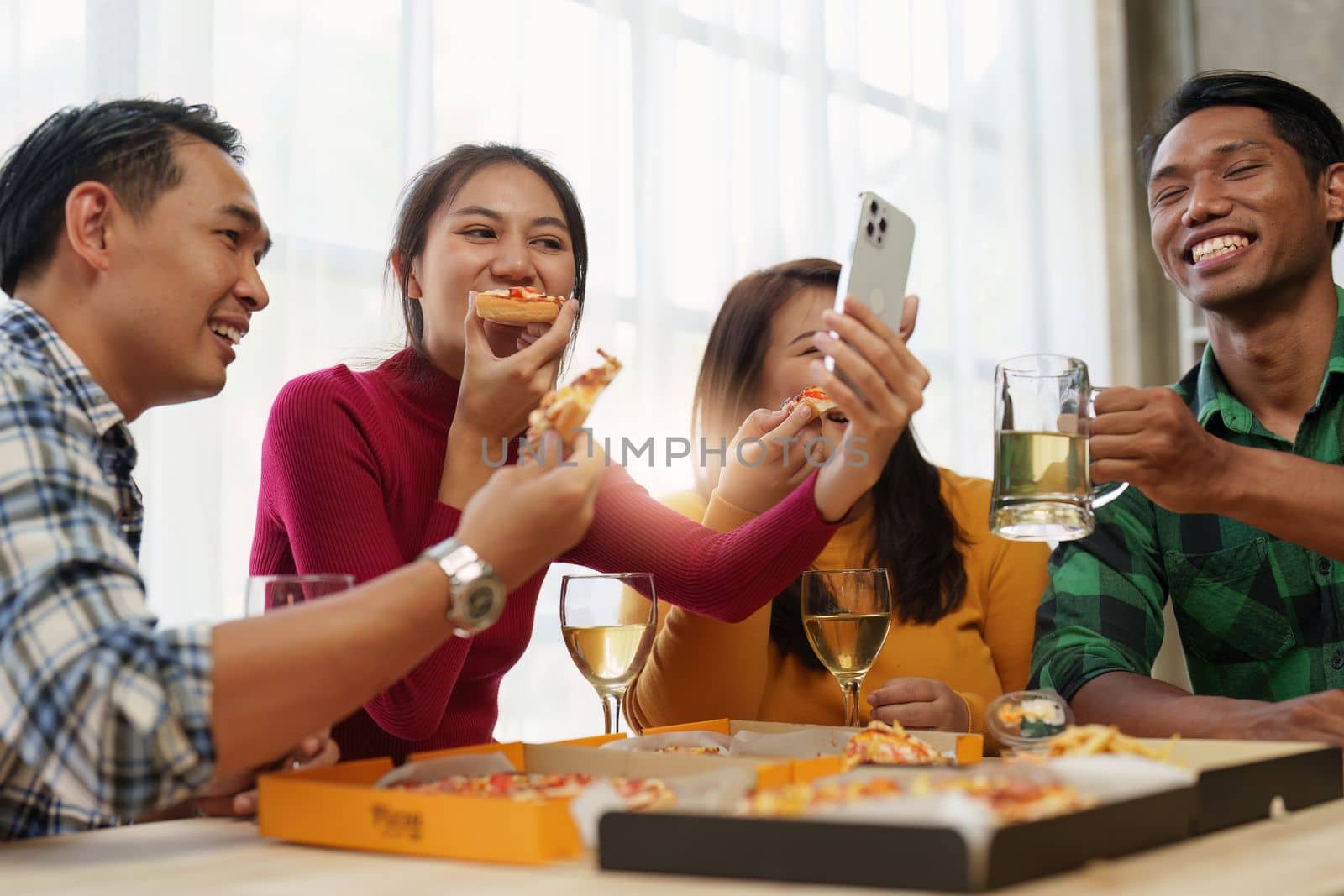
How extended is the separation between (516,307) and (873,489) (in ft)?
2.80

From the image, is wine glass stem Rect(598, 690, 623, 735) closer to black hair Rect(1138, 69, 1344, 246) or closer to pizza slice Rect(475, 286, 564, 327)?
pizza slice Rect(475, 286, 564, 327)

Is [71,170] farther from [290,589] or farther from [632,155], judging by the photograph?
[632,155]

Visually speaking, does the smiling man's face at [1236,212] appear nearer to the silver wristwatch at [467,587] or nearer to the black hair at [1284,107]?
the black hair at [1284,107]

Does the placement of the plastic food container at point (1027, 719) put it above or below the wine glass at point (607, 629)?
below

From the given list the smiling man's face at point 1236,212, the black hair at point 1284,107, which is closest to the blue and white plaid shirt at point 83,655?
the smiling man's face at point 1236,212

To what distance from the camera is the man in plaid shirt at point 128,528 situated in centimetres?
91

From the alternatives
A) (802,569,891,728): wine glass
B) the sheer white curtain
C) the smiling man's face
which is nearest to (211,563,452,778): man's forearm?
(802,569,891,728): wine glass

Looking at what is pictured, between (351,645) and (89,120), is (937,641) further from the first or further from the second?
(89,120)

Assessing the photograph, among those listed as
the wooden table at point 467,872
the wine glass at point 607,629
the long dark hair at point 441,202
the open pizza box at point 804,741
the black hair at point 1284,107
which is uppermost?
the black hair at point 1284,107

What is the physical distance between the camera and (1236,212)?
6.93 feet

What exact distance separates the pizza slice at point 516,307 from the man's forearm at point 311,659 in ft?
2.11

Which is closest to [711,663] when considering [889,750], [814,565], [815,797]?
[814,565]

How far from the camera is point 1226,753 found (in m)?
1.10

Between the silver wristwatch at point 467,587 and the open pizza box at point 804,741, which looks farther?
the open pizza box at point 804,741
